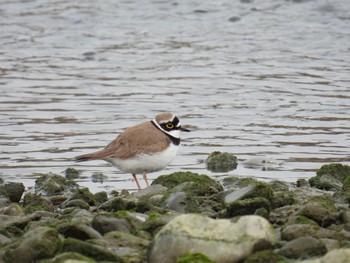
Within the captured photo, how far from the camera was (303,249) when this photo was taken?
254 inches

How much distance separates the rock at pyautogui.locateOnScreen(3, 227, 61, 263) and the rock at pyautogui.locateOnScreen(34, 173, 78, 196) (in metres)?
3.66

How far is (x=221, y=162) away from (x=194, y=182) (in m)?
2.34

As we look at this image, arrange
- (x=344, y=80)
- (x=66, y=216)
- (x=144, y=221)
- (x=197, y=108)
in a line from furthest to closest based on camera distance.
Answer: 1. (x=344, y=80)
2. (x=197, y=108)
3. (x=66, y=216)
4. (x=144, y=221)

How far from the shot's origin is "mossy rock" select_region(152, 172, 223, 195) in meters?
9.26

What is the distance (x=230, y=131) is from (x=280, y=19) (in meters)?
9.62

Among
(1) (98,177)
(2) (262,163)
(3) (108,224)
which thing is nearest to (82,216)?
(3) (108,224)

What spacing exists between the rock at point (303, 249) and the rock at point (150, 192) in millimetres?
2999

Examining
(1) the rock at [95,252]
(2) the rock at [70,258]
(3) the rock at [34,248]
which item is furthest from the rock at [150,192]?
(2) the rock at [70,258]

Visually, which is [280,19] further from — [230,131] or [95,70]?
[230,131]

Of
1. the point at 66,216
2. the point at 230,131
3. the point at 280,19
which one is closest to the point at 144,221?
the point at 66,216

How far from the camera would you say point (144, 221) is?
25.1 ft

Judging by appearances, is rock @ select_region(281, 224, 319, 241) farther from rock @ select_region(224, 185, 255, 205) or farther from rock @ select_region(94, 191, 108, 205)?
rock @ select_region(94, 191, 108, 205)

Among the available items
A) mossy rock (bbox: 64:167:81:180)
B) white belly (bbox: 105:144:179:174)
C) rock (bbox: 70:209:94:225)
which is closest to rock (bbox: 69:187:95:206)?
rock (bbox: 70:209:94:225)

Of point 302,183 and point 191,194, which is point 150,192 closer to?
point 191,194
